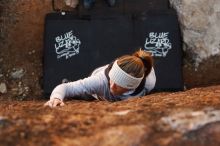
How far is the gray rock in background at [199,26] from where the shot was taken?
22.6 feet

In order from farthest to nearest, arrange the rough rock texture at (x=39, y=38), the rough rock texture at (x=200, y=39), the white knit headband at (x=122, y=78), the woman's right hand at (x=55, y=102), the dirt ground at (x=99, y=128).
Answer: the rough rock texture at (x=200, y=39) → the rough rock texture at (x=39, y=38) → the white knit headband at (x=122, y=78) → the woman's right hand at (x=55, y=102) → the dirt ground at (x=99, y=128)

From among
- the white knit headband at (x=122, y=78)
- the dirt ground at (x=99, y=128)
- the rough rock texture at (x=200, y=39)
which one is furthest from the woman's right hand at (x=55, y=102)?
the rough rock texture at (x=200, y=39)

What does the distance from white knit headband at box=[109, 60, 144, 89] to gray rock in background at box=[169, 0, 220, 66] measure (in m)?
3.19

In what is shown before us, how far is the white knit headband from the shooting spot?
12.3 feet

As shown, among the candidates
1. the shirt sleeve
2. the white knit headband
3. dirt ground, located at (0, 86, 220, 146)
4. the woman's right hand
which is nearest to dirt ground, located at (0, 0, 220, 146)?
dirt ground, located at (0, 86, 220, 146)

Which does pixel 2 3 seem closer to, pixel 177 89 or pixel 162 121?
pixel 177 89

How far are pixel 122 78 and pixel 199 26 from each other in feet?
11.2

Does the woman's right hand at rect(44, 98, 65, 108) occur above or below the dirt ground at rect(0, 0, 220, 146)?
below

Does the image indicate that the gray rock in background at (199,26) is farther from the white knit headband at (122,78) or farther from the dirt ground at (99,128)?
the dirt ground at (99,128)

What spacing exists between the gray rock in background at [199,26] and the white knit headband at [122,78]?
125 inches

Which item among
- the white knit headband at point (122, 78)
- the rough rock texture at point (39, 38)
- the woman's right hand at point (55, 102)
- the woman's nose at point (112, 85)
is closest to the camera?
the woman's right hand at point (55, 102)

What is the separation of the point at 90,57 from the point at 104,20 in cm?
47

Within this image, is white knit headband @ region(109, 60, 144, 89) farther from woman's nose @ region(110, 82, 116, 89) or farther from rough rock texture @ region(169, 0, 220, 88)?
rough rock texture @ region(169, 0, 220, 88)

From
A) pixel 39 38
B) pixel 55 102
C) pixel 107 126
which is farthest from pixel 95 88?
pixel 39 38
